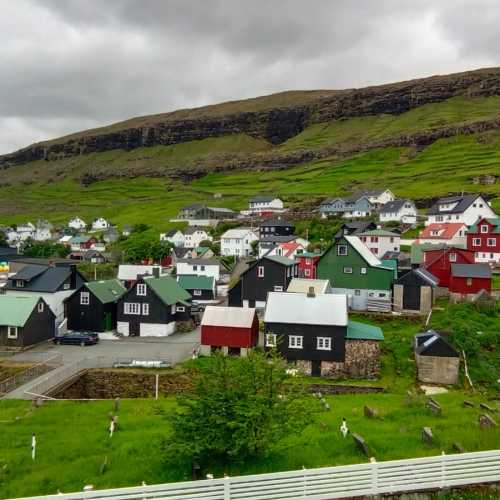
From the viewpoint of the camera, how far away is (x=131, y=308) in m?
47.4

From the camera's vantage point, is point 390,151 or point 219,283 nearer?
point 219,283

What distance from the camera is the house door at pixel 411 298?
47125 millimetres

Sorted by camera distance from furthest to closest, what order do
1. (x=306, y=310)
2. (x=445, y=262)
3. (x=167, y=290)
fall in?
1. (x=445, y=262)
2. (x=167, y=290)
3. (x=306, y=310)

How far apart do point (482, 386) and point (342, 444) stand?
65.1 ft

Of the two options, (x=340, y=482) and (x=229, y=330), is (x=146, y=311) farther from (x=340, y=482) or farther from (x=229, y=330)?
(x=340, y=482)

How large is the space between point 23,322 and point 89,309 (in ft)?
24.5

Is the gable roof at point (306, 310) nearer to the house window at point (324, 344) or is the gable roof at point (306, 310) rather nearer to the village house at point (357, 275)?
the house window at point (324, 344)

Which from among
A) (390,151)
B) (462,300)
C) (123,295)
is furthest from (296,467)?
(390,151)

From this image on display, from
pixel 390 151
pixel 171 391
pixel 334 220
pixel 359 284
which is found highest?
pixel 390 151

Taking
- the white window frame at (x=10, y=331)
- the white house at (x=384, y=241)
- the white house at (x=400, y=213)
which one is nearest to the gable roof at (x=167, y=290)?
the white window frame at (x=10, y=331)

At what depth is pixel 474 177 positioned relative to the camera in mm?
123188

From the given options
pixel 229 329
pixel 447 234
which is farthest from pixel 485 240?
pixel 229 329

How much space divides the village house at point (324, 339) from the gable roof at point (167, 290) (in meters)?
14.3

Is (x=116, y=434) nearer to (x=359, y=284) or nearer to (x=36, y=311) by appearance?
(x=36, y=311)
